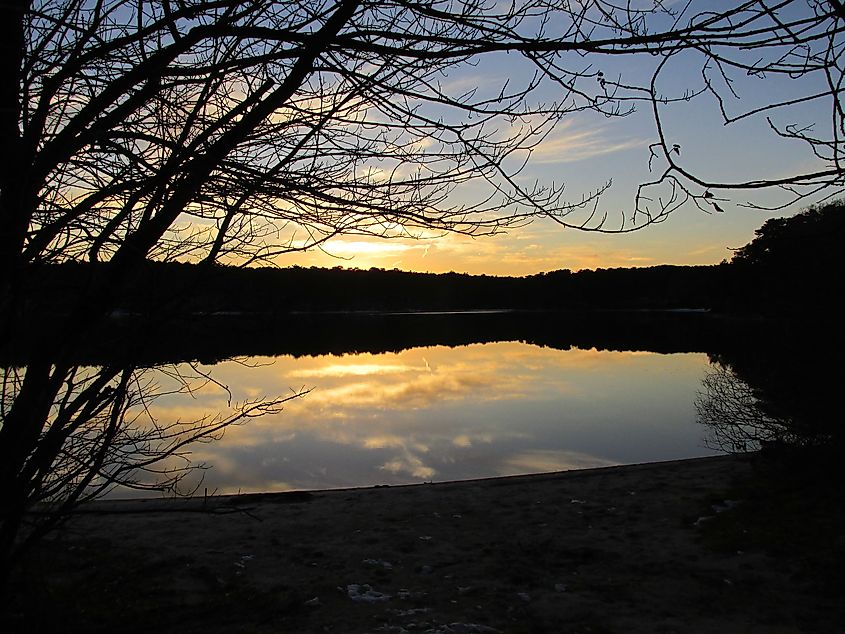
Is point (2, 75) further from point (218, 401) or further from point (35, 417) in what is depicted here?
point (218, 401)

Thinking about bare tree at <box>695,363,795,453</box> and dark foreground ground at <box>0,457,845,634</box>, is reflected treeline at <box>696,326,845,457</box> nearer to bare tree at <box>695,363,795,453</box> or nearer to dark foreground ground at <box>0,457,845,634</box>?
bare tree at <box>695,363,795,453</box>

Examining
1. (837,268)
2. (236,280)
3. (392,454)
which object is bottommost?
(392,454)

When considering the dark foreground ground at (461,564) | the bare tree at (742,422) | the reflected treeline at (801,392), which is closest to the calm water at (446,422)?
the bare tree at (742,422)

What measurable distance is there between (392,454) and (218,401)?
8217 millimetres

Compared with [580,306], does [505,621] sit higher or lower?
lower

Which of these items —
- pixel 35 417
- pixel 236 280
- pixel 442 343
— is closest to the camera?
pixel 35 417

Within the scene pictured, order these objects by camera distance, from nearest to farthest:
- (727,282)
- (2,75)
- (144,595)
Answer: (2,75)
(144,595)
(727,282)

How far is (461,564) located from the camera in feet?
19.7

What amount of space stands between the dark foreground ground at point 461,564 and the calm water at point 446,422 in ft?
6.47

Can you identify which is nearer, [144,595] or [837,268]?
[144,595]

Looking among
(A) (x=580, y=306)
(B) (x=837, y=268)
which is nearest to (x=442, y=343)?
(B) (x=837, y=268)

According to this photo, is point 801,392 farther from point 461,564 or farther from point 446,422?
point 446,422

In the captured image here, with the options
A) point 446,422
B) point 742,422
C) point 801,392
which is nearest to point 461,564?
point 801,392

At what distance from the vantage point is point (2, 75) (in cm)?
287
